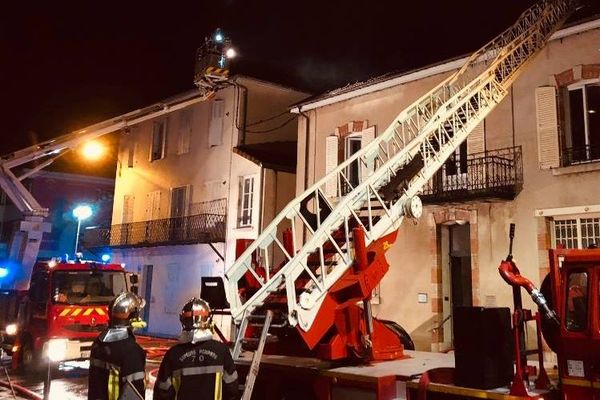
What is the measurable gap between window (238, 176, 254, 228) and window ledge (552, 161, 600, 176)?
11210 mm

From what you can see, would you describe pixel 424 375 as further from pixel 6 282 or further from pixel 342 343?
pixel 6 282

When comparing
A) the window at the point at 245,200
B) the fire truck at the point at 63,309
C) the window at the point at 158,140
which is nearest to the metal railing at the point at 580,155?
the fire truck at the point at 63,309

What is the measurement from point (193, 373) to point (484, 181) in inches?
428

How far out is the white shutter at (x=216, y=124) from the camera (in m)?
22.6

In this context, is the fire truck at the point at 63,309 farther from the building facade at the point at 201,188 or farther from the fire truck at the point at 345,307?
the building facade at the point at 201,188

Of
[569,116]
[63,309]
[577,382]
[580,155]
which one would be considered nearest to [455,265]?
[580,155]

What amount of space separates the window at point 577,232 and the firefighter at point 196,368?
382 inches

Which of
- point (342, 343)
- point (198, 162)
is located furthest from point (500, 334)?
point (198, 162)

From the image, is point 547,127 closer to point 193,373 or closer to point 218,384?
point 218,384

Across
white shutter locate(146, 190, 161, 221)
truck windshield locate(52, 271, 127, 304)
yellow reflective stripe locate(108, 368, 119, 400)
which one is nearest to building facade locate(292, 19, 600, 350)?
truck windshield locate(52, 271, 127, 304)

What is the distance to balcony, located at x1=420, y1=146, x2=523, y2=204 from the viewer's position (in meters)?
13.2

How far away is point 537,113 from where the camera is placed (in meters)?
13.2

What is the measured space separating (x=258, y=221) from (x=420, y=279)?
735 centimetres

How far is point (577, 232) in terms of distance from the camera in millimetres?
12531
